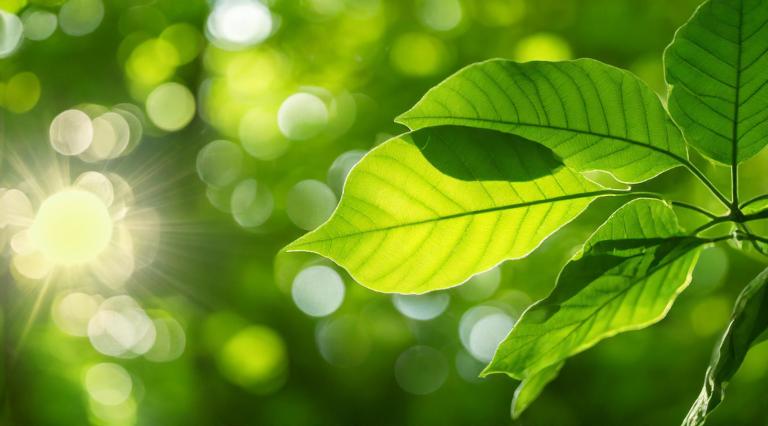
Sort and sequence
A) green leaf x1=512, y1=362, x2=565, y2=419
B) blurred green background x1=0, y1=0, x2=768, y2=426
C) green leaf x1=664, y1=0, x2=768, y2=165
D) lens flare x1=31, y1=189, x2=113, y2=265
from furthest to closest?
lens flare x1=31, y1=189, x2=113, y2=265 < blurred green background x1=0, y1=0, x2=768, y2=426 < green leaf x1=512, y1=362, x2=565, y2=419 < green leaf x1=664, y1=0, x2=768, y2=165

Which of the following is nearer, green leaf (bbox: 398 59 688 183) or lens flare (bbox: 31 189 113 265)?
green leaf (bbox: 398 59 688 183)

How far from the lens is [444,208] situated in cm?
85

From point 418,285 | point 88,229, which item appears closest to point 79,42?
point 88,229

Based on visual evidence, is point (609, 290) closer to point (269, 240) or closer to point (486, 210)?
point (486, 210)

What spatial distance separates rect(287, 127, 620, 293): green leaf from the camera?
785mm

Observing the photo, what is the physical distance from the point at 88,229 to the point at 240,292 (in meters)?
2.25

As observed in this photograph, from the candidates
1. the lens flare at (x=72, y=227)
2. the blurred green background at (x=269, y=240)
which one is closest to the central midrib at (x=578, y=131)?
the blurred green background at (x=269, y=240)

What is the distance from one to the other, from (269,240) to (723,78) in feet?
14.8

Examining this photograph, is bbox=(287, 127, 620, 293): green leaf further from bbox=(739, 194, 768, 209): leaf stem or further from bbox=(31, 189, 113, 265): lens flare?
bbox=(31, 189, 113, 265): lens flare

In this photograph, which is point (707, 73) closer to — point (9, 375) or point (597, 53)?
point (597, 53)

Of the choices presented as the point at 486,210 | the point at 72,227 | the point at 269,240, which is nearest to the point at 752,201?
the point at 486,210

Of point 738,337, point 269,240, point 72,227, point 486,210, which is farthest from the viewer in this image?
point 72,227

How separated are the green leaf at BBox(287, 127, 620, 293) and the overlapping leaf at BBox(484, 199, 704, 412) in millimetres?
52

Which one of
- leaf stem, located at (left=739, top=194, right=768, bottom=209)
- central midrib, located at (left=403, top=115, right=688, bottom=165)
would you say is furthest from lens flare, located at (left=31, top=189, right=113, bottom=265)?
leaf stem, located at (left=739, top=194, right=768, bottom=209)
